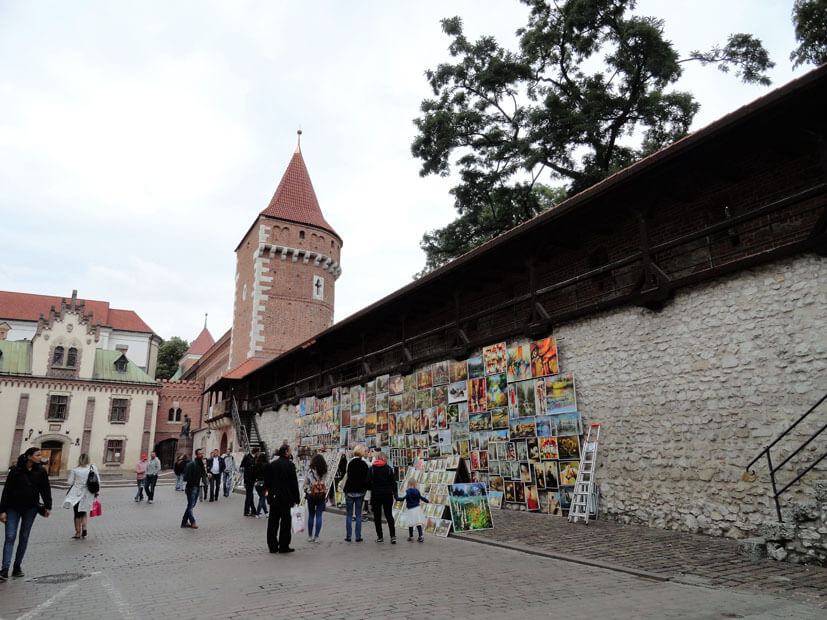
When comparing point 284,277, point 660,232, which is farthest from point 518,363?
point 284,277

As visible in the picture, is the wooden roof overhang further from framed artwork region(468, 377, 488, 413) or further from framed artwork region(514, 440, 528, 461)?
framed artwork region(514, 440, 528, 461)

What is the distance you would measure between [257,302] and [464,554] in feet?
104

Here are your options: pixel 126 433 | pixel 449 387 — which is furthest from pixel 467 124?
pixel 126 433

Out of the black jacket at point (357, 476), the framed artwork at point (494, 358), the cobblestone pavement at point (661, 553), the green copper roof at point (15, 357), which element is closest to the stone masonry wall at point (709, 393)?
the cobblestone pavement at point (661, 553)

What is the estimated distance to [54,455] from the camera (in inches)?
1544

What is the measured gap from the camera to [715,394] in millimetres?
8547

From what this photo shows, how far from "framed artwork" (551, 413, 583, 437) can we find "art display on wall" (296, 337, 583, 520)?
0.02 m

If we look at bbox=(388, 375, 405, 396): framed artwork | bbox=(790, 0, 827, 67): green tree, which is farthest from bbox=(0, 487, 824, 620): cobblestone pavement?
bbox=(790, 0, 827, 67): green tree

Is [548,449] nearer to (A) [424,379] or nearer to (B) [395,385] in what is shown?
(A) [424,379]

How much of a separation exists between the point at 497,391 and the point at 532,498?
7.96ft

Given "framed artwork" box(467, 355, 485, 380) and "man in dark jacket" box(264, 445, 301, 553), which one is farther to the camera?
"framed artwork" box(467, 355, 485, 380)

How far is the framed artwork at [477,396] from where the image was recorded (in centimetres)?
1276

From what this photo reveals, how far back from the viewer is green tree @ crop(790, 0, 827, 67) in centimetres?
1628

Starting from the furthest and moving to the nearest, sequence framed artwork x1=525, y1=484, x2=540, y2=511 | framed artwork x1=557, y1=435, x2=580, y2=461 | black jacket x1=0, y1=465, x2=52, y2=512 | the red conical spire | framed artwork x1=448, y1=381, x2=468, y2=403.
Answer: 1. the red conical spire
2. framed artwork x1=448, y1=381, x2=468, y2=403
3. framed artwork x1=525, y1=484, x2=540, y2=511
4. framed artwork x1=557, y1=435, x2=580, y2=461
5. black jacket x1=0, y1=465, x2=52, y2=512
